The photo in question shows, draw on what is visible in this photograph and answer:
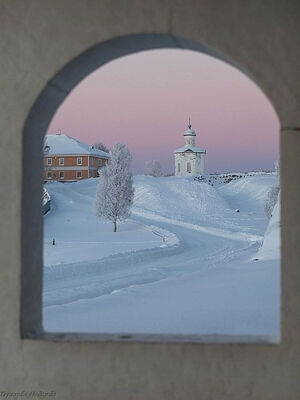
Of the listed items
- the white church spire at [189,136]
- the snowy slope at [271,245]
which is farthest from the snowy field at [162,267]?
the white church spire at [189,136]

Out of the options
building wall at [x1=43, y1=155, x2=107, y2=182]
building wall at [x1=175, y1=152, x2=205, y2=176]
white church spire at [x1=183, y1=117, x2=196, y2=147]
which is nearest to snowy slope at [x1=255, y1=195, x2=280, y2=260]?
building wall at [x1=43, y1=155, x2=107, y2=182]

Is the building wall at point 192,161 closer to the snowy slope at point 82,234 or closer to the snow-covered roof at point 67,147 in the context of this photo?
the snow-covered roof at point 67,147

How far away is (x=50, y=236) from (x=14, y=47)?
3196cm

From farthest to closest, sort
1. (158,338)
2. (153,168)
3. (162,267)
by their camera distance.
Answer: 1. (153,168)
2. (162,267)
3. (158,338)

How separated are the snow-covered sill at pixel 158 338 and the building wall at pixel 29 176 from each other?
0.08 feet

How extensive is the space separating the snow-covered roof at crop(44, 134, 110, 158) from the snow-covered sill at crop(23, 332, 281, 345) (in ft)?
215

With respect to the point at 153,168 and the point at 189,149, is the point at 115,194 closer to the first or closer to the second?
the point at 189,149

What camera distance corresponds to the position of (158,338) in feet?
13.1

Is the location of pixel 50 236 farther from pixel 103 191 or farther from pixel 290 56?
pixel 290 56

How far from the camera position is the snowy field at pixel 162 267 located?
7039 mm

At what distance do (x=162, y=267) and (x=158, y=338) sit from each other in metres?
17.2

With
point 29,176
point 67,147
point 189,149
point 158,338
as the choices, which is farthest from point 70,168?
point 158,338

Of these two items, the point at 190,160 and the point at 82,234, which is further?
the point at 190,160

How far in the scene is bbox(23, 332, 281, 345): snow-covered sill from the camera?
388cm
